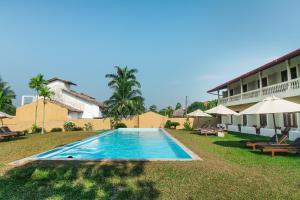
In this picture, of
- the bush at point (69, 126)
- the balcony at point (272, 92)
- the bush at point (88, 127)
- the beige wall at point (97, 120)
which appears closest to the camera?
the balcony at point (272, 92)

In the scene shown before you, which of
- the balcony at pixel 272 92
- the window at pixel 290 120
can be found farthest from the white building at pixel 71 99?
the window at pixel 290 120

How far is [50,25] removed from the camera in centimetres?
1886

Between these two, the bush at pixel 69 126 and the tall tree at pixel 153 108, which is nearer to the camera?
the bush at pixel 69 126

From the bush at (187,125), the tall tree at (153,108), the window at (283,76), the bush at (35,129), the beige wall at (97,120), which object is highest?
the tall tree at (153,108)

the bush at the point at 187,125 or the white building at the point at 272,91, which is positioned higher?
the white building at the point at 272,91

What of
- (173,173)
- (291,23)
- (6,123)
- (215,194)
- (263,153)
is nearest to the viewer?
(215,194)

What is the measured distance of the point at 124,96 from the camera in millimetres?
34875

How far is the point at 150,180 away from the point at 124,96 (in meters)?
29.0

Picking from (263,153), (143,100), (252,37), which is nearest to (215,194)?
(263,153)

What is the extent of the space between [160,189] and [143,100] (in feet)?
99.4

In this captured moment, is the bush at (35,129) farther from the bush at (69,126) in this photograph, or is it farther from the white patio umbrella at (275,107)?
the white patio umbrella at (275,107)

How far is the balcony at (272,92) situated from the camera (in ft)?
55.2

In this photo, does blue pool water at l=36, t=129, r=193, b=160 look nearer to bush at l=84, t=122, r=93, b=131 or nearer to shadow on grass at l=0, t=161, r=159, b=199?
shadow on grass at l=0, t=161, r=159, b=199

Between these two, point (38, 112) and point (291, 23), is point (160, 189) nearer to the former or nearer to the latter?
point (291, 23)
